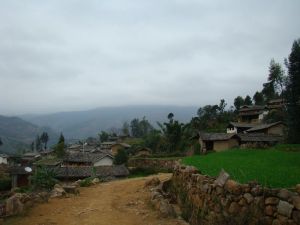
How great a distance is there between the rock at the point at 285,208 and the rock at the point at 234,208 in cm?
146

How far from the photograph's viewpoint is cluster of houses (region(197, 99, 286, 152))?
43.2m

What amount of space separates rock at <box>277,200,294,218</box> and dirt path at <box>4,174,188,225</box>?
4.18 meters

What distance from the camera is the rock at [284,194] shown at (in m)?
Answer: 8.46

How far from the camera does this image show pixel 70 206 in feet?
52.5

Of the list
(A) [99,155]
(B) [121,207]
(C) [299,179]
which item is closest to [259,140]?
(A) [99,155]

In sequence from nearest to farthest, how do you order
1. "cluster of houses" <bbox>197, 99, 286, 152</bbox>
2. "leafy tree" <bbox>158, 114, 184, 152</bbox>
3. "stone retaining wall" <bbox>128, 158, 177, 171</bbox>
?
"cluster of houses" <bbox>197, 99, 286, 152</bbox>
"stone retaining wall" <bbox>128, 158, 177, 171</bbox>
"leafy tree" <bbox>158, 114, 184, 152</bbox>

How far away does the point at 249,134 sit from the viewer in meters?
45.5

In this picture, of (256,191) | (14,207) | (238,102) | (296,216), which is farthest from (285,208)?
(238,102)

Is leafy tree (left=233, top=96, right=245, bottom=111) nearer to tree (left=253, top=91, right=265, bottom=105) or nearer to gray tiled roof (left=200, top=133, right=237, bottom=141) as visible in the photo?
tree (left=253, top=91, right=265, bottom=105)

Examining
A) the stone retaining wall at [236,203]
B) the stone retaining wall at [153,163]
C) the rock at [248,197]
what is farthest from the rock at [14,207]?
the stone retaining wall at [153,163]

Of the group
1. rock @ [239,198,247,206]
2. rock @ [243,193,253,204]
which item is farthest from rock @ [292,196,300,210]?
rock @ [239,198,247,206]

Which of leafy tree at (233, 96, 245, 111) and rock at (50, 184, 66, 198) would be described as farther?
leafy tree at (233, 96, 245, 111)

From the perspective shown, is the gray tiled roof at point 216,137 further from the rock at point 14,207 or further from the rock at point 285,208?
the rock at point 285,208

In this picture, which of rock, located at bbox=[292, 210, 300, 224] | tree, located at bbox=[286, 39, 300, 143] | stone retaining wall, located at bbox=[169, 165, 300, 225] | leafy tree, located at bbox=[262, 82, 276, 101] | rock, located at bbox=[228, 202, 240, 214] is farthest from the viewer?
leafy tree, located at bbox=[262, 82, 276, 101]
